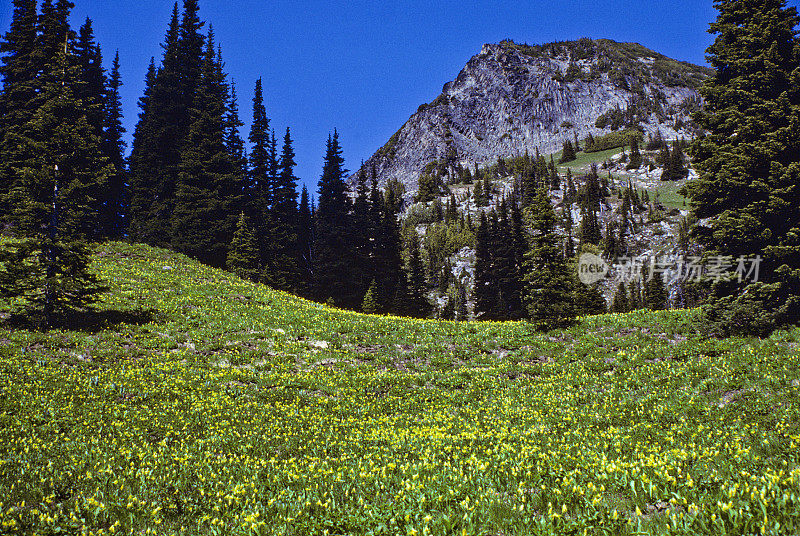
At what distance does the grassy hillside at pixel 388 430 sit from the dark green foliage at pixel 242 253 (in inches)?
850

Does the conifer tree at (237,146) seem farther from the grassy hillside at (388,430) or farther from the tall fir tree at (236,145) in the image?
the grassy hillside at (388,430)

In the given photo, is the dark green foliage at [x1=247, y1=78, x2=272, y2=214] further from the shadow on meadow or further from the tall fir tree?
the shadow on meadow

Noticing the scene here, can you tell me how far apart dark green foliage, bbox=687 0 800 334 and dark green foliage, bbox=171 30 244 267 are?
4420cm

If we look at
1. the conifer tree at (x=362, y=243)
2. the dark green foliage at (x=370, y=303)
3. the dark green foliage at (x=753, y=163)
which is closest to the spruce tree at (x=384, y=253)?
the conifer tree at (x=362, y=243)

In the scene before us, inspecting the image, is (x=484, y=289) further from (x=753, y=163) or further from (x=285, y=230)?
(x=753, y=163)

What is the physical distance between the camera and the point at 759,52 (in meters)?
20.1

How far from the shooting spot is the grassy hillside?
593 centimetres

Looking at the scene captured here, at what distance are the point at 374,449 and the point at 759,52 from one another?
26055 mm

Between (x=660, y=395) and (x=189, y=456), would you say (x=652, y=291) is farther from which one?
(x=189, y=456)

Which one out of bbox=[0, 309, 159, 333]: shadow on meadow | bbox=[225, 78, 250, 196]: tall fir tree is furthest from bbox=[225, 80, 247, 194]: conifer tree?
bbox=[0, 309, 159, 333]: shadow on meadow

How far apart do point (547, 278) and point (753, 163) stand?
37.6ft

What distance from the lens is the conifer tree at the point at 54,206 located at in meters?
17.3

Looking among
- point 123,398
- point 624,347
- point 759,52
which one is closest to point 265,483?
point 123,398

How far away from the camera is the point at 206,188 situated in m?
46.8
